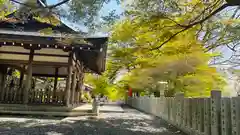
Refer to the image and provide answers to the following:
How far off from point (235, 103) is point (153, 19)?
8.84 feet

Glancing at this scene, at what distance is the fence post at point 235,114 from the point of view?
10.9 ft

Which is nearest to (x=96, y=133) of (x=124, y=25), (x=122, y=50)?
(x=124, y=25)

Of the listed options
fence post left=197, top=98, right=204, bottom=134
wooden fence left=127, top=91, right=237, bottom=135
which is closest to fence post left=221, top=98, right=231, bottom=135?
wooden fence left=127, top=91, right=237, bottom=135

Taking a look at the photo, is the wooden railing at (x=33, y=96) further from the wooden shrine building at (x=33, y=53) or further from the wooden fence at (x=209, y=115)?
the wooden fence at (x=209, y=115)

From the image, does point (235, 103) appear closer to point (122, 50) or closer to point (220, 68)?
point (122, 50)

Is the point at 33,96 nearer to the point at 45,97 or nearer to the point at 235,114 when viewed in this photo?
the point at 45,97

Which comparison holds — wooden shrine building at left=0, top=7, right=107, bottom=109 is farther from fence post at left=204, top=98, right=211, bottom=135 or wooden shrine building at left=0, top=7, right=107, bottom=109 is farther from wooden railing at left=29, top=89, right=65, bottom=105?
fence post at left=204, top=98, right=211, bottom=135

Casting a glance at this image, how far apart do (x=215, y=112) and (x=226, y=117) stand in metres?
0.34

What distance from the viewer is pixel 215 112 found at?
400cm

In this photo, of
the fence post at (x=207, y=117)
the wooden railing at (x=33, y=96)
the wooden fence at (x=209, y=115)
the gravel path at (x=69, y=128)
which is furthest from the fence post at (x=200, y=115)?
the wooden railing at (x=33, y=96)

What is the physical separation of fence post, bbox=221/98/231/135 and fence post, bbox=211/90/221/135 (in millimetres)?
197

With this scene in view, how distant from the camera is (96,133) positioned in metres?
5.28

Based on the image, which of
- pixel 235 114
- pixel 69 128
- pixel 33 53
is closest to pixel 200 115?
pixel 235 114

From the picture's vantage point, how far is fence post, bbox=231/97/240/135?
334cm
